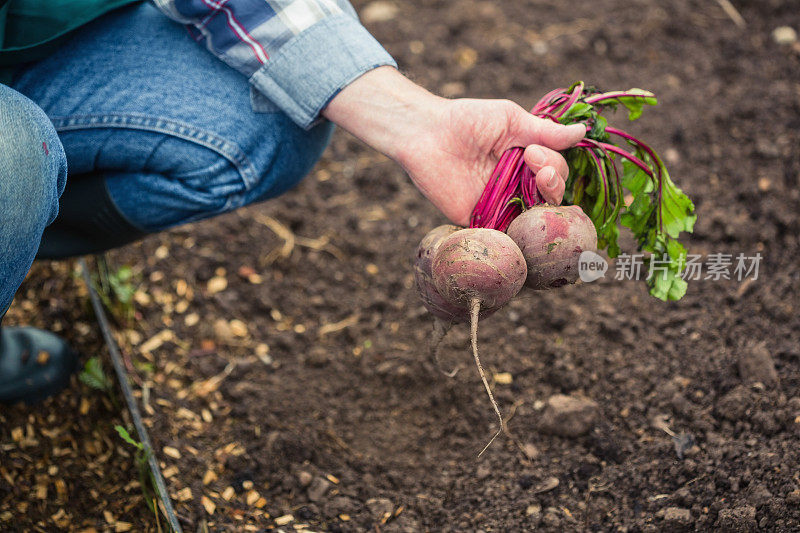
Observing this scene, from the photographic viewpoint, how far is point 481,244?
5.25 feet

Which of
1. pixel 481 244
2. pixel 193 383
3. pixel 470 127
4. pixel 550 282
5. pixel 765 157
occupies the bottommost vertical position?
pixel 193 383

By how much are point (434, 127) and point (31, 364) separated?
134cm

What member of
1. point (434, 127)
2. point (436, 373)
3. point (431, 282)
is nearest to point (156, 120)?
point (434, 127)

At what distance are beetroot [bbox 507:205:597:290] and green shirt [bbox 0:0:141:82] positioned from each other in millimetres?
1170

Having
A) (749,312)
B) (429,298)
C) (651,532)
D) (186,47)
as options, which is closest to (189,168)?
(186,47)

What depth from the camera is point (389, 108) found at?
5.76 feet

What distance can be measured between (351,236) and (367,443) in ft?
3.04

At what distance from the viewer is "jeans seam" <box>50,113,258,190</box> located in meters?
1.74

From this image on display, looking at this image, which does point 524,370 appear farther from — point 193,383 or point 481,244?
point 193,383

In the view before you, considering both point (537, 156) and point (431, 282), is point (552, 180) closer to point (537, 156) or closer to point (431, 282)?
point (537, 156)

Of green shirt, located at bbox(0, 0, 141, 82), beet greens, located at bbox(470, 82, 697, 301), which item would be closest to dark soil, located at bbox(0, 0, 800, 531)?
beet greens, located at bbox(470, 82, 697, 301)

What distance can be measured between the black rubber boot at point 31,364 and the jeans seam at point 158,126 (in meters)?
0.71

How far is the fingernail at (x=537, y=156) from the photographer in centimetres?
168

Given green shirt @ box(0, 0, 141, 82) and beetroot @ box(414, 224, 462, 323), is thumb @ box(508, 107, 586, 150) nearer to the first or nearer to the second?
beetroot @ box(414, 224, 462, 323)
